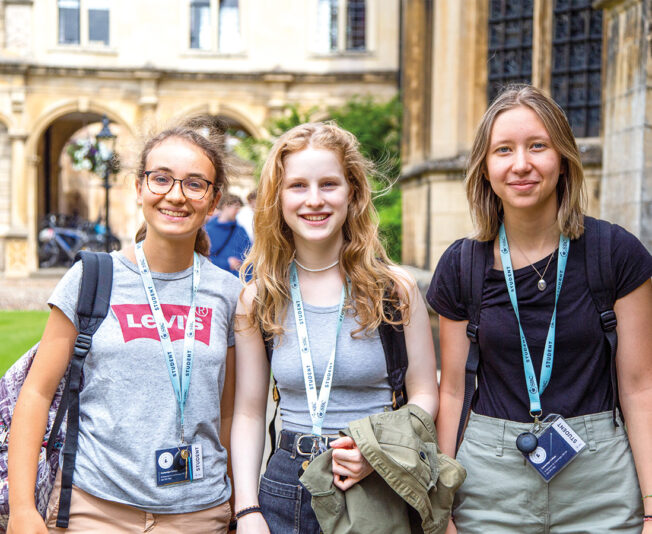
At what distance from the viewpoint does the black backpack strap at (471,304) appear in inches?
86.9

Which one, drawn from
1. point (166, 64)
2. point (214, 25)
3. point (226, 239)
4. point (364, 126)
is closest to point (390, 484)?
point (226, 239)

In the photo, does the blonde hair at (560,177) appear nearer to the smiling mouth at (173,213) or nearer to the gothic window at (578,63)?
the smiling mouth at (173,213)

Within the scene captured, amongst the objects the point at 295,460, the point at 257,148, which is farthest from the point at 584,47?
the point at 257,148

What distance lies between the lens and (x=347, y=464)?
1.98 metres

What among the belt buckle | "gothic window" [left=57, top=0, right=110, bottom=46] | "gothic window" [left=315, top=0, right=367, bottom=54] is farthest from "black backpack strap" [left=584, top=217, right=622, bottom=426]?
"gothic window" [left=57, top=0, right=110, bottom=46]

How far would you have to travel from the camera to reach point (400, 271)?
7.71 feet

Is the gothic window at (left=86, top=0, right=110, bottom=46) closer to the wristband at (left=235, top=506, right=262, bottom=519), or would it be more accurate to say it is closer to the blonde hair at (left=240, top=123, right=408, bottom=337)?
the blonde hair at (left=240, top=123, right=408, bottom=337)

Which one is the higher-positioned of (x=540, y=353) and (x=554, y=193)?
(x=554, y=193)

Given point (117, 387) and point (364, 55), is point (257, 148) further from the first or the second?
point (117, 387)

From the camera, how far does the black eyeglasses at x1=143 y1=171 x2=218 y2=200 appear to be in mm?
2361

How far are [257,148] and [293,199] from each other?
18.8m

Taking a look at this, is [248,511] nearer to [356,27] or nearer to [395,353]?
[395,353]

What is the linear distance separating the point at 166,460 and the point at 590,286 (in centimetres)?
130

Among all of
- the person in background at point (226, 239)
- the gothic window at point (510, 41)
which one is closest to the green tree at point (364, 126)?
the gothic window at point (510, 41)
